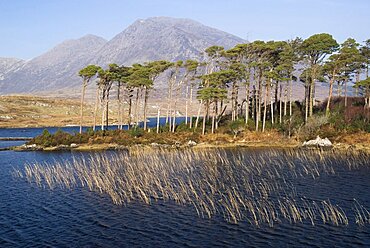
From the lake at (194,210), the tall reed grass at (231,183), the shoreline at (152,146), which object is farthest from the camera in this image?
the shoreline at (152,146)

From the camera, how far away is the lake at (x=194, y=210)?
18391mm

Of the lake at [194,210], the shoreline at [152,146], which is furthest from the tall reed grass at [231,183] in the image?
the shoreline at [152,146]

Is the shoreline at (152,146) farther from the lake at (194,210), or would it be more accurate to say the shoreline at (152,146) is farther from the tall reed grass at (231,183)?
the lake at (194,210)

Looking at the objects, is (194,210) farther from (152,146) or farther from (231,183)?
(152,146)

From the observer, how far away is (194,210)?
22969 mm

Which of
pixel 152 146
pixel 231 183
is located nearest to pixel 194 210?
pixel 231 183

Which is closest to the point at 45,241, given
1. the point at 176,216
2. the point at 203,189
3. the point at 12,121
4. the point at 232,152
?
the point at 176,216

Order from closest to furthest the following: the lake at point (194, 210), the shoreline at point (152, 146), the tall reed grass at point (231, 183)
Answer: the lake at point (194, 210) < the tall reed grass at point (231, 183) < the shoreline at point (152, 146)

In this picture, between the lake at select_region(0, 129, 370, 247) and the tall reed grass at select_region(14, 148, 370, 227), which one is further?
the tall reed grass at select_region(14, 148, 370, 227)

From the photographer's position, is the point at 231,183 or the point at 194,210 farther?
the point at 231,183

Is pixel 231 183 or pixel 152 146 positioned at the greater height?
pixel 231 183

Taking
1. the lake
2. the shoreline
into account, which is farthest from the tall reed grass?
the shoreline

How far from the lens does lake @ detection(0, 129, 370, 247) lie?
724 inches

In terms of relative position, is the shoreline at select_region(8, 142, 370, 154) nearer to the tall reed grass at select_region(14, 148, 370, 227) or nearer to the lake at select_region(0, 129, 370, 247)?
the tall reed grass at select_region(14, 148, 370, 227)
